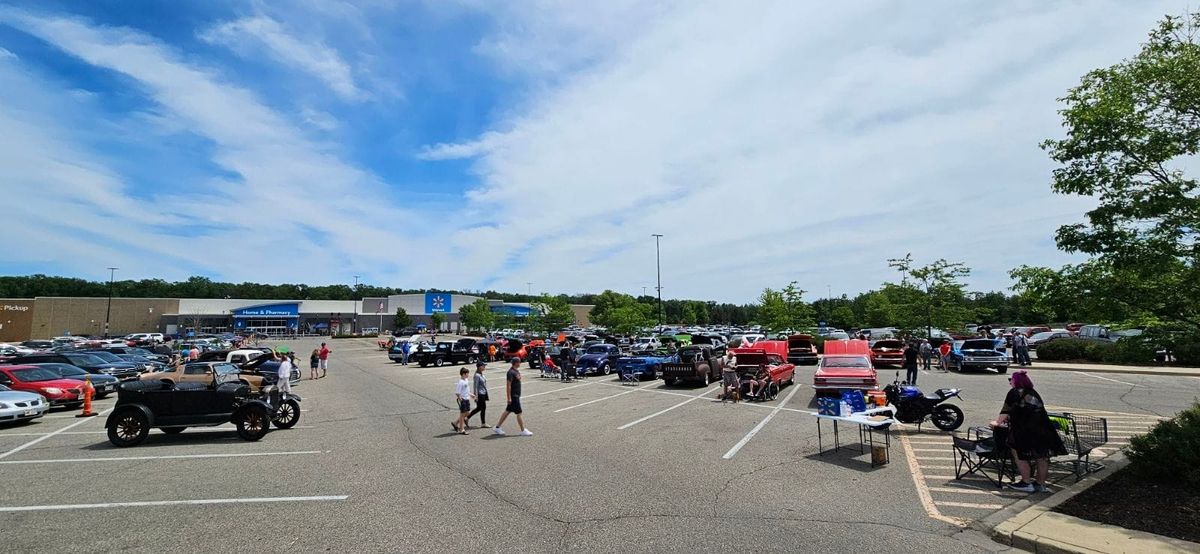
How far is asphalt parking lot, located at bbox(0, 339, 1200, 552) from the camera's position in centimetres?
579

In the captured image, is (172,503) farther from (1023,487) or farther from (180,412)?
(1023,487)

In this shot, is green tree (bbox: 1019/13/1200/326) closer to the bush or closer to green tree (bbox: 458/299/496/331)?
the bush

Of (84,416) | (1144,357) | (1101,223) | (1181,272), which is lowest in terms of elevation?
(84,416)

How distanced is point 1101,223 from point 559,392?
636 inches

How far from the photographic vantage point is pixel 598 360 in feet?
90.8

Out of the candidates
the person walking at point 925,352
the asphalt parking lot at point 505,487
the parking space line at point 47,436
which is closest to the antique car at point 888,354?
the person walking at point 925,352

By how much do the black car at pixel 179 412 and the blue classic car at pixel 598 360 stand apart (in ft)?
53.5

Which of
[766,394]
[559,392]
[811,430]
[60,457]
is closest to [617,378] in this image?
[559,392]

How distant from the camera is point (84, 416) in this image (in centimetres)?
1612

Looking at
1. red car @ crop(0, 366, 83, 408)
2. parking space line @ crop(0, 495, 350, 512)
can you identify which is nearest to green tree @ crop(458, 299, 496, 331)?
red car @ crop(0, 366, 83, 408)

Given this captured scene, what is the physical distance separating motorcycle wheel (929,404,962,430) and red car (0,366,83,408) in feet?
76.8

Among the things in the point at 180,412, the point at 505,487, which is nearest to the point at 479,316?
the point at 180,412

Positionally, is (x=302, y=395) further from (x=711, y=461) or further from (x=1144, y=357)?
(x=1144, y=357)

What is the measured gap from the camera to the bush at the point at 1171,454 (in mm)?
6585
